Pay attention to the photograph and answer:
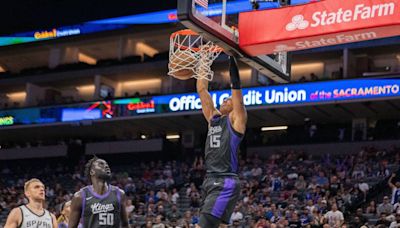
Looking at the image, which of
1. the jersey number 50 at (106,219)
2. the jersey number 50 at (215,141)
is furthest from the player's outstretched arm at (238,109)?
the jersey number 50 at (106,219)

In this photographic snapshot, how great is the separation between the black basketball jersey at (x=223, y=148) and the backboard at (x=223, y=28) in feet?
3.57

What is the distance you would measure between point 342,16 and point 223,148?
222cm

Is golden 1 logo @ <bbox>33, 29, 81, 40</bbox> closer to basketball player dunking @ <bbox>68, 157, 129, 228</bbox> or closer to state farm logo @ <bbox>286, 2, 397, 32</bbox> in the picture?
state farm logo @ <bbox>286, 2, 397, 32</bbox>

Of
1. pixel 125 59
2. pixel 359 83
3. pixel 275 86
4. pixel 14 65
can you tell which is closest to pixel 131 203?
pixel 275 86

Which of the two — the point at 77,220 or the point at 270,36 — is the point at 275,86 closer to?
the point at 270,36

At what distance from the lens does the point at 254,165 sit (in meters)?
25.9

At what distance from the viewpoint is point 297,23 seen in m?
7.84

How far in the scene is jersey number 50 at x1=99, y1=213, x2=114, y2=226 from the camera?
21.0 feet

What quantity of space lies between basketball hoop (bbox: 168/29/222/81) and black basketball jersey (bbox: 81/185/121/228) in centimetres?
203

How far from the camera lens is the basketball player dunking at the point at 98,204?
639cm

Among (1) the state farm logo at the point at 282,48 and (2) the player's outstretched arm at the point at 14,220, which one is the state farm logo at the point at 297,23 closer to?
(1) the state farm logo at the point at 282,48

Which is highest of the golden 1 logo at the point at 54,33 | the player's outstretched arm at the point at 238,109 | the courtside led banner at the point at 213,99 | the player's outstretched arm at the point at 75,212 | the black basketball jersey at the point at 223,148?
the golden 1 logo at the point at 54,33

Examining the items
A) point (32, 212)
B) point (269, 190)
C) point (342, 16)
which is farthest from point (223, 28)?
point (269, 190)

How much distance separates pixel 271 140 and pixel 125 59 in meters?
9.20
